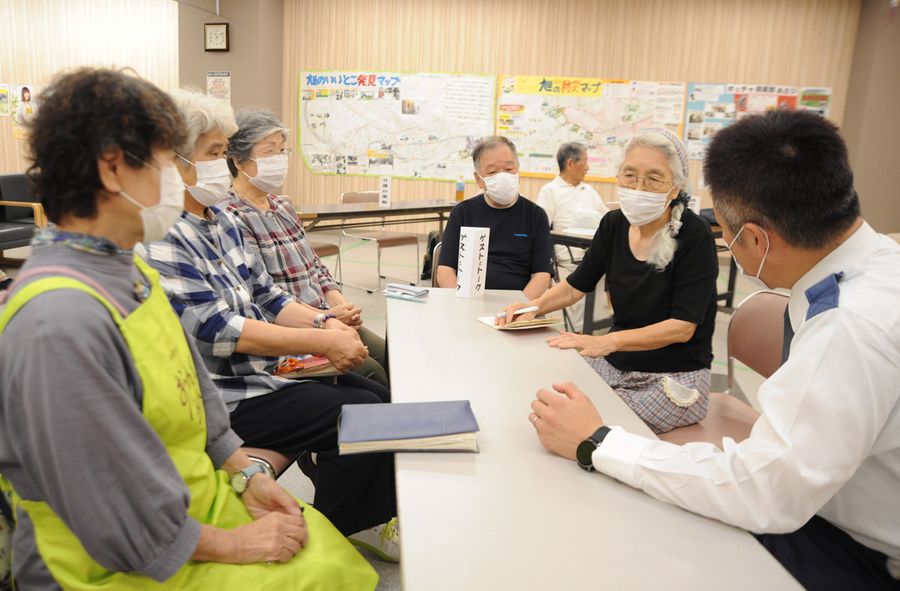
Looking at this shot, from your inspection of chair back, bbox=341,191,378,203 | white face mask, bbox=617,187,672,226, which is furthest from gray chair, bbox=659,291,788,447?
chair back, bbox=341,191,378,203

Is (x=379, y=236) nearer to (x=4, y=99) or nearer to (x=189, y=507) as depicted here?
(x=189, y=507)

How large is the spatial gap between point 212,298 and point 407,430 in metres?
0.80

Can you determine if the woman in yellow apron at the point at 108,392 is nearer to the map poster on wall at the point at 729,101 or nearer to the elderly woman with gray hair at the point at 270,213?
the elderly woman with gray hair at the point at 270,213

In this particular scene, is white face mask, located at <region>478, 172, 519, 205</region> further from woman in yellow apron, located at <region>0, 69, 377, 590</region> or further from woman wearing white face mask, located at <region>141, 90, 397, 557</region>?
woman in yellow apron, located at <region>0, 69, 377, 590</region>

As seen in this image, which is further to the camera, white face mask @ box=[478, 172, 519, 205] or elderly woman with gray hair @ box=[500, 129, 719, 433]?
white face mask @ box=[478, 172, 519, 205]

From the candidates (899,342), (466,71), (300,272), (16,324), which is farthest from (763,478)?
(466,71)

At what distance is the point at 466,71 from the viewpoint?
25.6 feet

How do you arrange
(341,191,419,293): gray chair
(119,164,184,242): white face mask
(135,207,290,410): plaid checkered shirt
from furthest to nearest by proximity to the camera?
(341,191,419,293): gray chair → (135,207,290,410): plaid checkered shirt → (119,164,184,242): white face mask

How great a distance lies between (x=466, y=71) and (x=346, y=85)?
156cm

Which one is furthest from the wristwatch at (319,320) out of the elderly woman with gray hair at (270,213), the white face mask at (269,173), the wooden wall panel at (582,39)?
the wooden wall panel at (582,39)

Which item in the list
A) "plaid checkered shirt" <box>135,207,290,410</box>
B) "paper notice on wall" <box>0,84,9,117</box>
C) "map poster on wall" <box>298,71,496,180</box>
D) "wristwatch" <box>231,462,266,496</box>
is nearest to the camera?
"wristwatch" <box>231,462,266,496</box>

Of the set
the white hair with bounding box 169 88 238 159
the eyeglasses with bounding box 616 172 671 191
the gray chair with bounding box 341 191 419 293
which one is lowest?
the gray chair with bounding box 341 191 419 293

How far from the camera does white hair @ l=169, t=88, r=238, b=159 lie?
183cm

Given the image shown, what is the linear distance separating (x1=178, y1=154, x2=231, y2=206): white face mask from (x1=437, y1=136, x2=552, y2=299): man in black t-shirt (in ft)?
4.41
